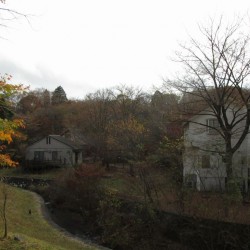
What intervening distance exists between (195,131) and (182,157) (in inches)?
360

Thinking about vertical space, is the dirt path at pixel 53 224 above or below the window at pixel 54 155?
below

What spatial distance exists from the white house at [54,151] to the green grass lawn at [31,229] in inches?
946

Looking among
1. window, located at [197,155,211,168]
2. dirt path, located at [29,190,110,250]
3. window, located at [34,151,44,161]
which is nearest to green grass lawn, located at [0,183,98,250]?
dirt path, located at [29,190,110,250]

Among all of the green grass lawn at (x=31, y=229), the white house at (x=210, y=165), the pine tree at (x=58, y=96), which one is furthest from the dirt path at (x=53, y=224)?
the pine tree at (x=58, y=96)

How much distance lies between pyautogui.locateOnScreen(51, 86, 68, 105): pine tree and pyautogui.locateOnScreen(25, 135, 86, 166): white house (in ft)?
70.8

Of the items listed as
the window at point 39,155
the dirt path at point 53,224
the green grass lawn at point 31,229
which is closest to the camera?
the green grass lawn at point 31,229

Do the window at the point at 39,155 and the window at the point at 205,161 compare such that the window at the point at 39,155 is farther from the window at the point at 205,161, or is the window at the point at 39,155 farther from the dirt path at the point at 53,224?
the window at the point at 205,161

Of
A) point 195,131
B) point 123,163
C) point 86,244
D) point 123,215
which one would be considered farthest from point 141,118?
point 86,244

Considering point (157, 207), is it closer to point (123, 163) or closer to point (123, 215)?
point (123, 215)

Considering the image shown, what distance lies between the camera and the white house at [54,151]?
5575cm

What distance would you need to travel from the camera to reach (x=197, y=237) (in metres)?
19.0

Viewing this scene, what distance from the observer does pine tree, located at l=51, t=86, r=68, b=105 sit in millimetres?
78062

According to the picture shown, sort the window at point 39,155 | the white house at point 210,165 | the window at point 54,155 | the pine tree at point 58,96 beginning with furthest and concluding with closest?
the pine tree at point 58,96
the window at point 39,155
the window at point 54,155
the white house at point 210,165

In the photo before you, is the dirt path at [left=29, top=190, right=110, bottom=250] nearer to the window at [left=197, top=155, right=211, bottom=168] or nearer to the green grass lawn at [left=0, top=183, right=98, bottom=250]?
the green grass lawn at [left=0, top=183, right=98, bottom=250]
